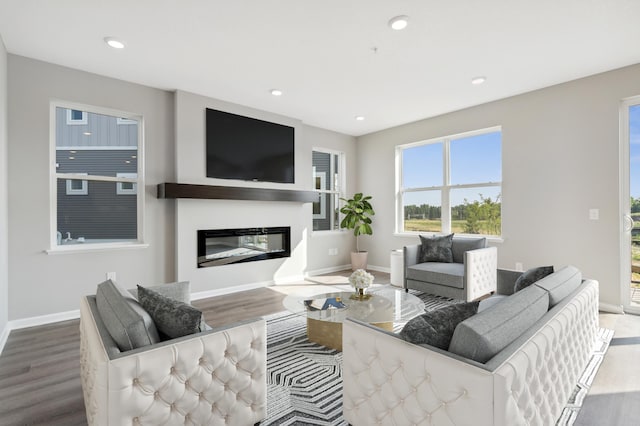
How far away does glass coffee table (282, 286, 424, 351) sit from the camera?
2598mm

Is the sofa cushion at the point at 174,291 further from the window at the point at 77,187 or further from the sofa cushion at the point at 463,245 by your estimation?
the sofa cushion at the point at 463,245

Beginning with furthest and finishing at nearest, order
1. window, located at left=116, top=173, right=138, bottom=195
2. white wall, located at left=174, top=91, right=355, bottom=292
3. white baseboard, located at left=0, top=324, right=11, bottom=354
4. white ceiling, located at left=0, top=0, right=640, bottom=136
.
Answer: white wall, located at left=174, top=91, right=355, bottom=292
window, located at left=116, top=173, right=138, bottom=195
white baseboard, located at left=0, top=324, right=11, bottom=354
white ceiling, located at left=0, top=0, right=640, bottom=136

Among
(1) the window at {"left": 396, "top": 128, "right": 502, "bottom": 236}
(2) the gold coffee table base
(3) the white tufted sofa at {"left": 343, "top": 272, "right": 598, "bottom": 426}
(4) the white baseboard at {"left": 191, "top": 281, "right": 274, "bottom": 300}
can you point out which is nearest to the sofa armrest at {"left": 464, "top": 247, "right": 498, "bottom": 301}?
(1) the window at {"left": 396, "top": 128, "right": 502, "bottom": 236}

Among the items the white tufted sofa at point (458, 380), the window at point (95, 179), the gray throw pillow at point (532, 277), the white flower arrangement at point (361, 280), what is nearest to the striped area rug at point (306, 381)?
the white tufted sofa at point (458, 380)

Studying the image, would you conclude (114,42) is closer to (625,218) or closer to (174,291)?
(174,291)

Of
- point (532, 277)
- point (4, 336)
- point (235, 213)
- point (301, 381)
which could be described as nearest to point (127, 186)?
point (235, 213)

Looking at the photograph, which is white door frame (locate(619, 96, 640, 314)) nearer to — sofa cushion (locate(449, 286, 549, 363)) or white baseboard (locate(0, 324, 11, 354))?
sofa cushion (locate(449, 286, 549, 363))

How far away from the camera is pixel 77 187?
12.3ft

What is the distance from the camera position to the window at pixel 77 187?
12.2 feet

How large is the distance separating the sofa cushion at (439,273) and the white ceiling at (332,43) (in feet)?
7.54

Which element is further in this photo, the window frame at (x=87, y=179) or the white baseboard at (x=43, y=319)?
the window frame at (x=87, y=179)

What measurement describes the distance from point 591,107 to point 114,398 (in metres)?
5.13

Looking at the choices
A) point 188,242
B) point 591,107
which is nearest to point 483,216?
point 591,107

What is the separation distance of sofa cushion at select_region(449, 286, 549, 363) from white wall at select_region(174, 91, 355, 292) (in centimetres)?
381
